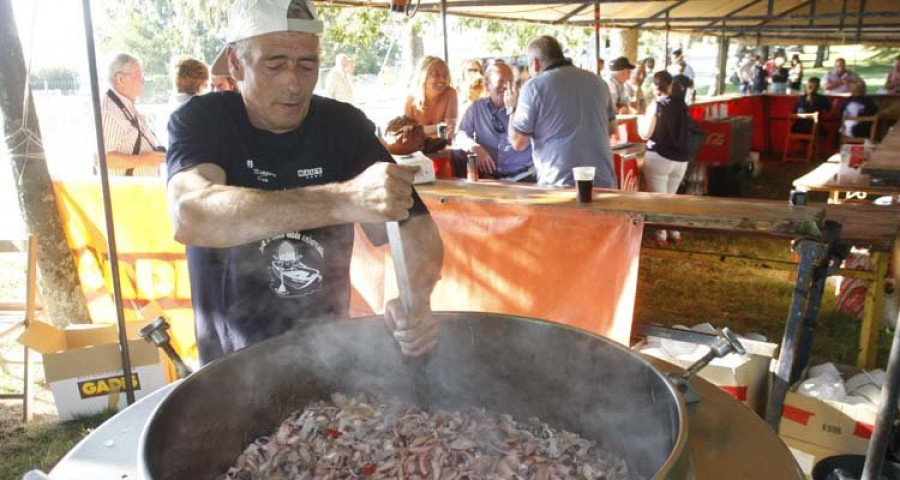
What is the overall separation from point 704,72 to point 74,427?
37.6 m

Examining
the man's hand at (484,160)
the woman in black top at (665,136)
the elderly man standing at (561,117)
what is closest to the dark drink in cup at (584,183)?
the elderly man standing at (561,117)

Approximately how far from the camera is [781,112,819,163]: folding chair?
11.2 meters

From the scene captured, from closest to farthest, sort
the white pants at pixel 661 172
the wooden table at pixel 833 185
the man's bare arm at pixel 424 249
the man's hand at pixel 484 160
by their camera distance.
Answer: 1. the man's bare arm at pixel 424 249
2. the wooden table at pixel 833 185
3. the man's hand at pixel 484 160
4. the white pants at pixel 661 172

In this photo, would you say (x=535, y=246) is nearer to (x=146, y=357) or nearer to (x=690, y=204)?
(x=690, y=204)

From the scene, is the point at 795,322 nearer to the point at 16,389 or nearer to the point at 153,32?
the point at 16,389

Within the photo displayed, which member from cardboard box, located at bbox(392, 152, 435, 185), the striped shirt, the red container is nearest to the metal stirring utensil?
cardboard box, located at bbox(392, 152, 435, 185)

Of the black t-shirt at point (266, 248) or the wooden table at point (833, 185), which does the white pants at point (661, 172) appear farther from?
the black t-shirt at point (266, 248)

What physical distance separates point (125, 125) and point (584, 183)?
10.7ft

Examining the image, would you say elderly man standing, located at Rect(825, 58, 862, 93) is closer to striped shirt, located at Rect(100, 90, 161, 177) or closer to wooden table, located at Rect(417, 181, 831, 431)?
wooden table, located at Rect(417, 181, 831, 431)

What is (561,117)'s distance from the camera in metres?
4.26

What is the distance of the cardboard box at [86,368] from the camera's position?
136 inches

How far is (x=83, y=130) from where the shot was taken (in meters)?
14.9

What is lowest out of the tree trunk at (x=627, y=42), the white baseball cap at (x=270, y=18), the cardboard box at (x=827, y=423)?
the cardboard box at (x=827, y=423)

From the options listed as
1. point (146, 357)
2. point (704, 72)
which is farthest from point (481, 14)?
point (704, 72)
